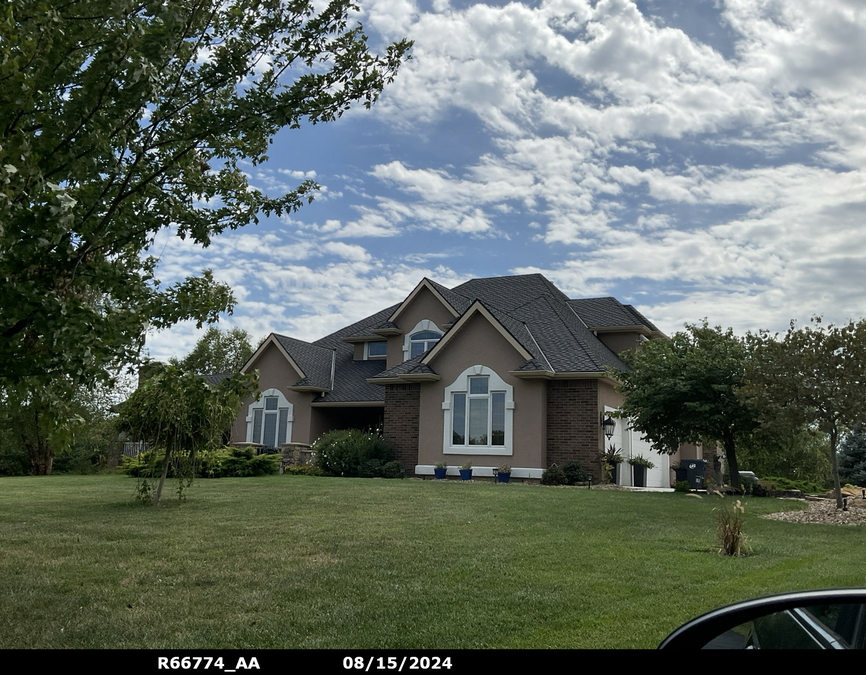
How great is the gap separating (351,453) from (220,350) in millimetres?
39694

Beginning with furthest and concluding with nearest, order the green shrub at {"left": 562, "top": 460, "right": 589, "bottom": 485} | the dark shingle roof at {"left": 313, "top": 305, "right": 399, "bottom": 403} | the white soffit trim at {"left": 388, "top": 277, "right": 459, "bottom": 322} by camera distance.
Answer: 1. the dark shingle roof at {"left": 313, "top": 305, "right": 399, "bottom": 403}
2. the white soffit trim at {"left": 388, "top": 277, "right": 459, "bottom": 322}
3. the green shrub at {"left": 562, "top": 460, "right": 589, "bottom": 485}

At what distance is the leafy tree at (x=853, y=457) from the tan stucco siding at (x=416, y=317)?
19.4 m

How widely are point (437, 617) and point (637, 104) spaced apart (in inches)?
469

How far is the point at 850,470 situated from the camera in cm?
3131

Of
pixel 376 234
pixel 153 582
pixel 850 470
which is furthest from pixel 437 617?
pixel 850 470

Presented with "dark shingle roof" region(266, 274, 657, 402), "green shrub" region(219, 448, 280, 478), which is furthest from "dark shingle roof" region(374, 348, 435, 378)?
"green shrub" region(219, 448, 280, 478)

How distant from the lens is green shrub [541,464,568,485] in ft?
69.6

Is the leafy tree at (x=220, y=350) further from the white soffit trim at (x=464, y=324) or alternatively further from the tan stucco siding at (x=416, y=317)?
the white soffit trim at (x=464, y=324)

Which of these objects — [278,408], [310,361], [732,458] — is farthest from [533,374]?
[278,408]

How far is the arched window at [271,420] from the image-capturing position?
29.1m

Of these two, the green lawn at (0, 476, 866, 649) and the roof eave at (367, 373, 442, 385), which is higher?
the roof eave at (367, 373, 442, 385)

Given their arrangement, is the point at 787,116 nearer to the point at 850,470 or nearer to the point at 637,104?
the point at 637,104

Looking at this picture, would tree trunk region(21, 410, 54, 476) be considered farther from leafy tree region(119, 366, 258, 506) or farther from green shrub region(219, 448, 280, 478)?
leafy tree region(119, 366, 258, 506)

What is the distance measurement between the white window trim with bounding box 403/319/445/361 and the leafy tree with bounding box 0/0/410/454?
65.4 feet
